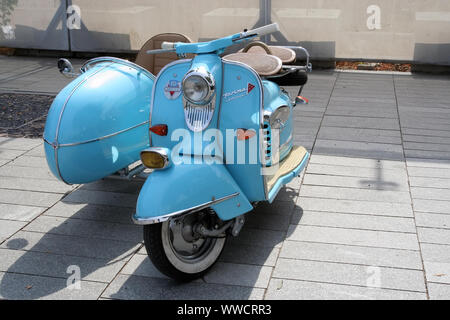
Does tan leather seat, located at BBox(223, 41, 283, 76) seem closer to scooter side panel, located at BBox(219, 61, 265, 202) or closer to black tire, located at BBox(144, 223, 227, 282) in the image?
scooter side panel, located at BBox(219, 61, 265, 202)

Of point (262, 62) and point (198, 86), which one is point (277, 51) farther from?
point (198, 86)

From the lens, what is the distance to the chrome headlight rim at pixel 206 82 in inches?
123

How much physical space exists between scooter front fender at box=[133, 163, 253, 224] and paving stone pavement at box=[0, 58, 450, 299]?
0.43m

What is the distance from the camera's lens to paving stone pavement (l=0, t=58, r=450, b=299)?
312cm

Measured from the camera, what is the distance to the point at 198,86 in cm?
317

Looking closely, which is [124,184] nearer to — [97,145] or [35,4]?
[97,145]

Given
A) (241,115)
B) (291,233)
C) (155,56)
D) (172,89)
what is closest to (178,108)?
(172,89)

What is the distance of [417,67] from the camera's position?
9055 millimetres

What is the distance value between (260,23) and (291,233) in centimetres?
607

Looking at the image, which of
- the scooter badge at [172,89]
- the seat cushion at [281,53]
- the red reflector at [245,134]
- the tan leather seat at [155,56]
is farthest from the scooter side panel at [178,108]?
the tan leather seat at [155,56]

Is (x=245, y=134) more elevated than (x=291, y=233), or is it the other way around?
(x=245, y=134)

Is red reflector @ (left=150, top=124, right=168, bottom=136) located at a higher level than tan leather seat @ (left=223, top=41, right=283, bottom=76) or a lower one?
lower

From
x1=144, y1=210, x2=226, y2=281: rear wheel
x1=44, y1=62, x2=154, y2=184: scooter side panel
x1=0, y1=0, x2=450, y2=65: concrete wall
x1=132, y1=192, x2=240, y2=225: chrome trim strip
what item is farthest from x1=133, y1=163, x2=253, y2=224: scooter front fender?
x1=0, y1=0, x2=450, y2=65: concrete wall
